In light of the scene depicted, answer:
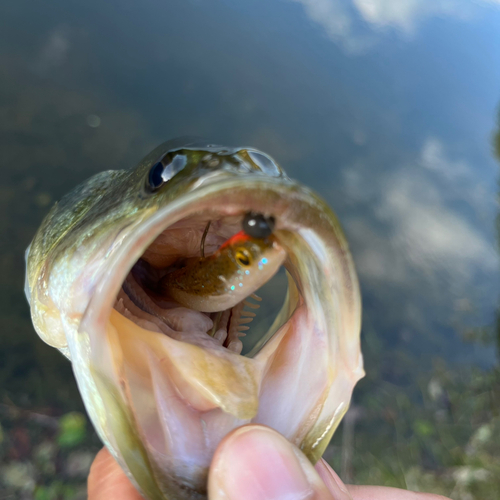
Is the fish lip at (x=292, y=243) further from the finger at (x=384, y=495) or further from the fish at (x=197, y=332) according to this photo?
the finger at (x=384, y=495)

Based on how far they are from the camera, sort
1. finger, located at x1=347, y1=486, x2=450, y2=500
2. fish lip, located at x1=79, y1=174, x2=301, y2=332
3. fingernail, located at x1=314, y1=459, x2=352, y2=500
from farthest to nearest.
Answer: finger, located at x1=347, y1=486, x2=450, y2=500
fingernail, located at x1=314, y1=459, x2=352, y2=500
fish lip, located at x1=79, y1=174, x2=301, y2=332

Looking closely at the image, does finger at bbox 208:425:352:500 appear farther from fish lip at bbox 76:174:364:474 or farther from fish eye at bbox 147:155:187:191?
fish eye at bbox 147:155:187:191

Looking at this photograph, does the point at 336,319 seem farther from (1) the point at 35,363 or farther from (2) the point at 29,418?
(1) the point at 35,363

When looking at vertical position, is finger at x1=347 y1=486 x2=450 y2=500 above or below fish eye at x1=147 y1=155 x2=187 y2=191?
below

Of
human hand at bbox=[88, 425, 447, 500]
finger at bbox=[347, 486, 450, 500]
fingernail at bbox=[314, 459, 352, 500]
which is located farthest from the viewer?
finger at bbox=[347, 486, 450, 500]

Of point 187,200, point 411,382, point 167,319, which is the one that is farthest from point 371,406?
point 187,200

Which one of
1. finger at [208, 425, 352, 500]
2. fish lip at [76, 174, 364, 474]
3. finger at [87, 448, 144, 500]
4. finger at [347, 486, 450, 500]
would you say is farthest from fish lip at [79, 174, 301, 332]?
finger at [347, 486, 450, 500]
